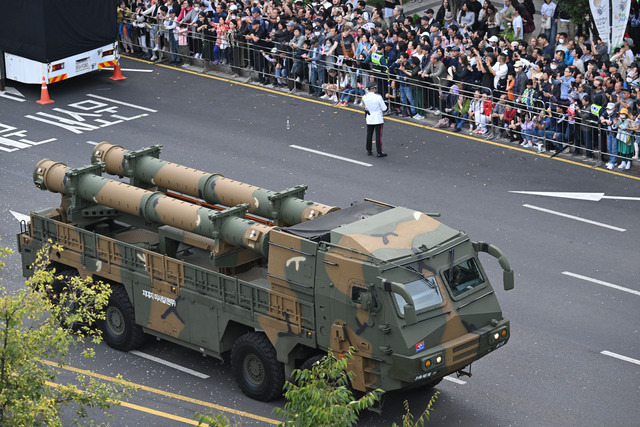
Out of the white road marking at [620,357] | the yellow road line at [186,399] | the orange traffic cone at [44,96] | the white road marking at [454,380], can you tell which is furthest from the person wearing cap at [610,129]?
the orange traffic cone at [44,96]

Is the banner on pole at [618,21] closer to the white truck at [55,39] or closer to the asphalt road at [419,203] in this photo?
the asphalt road at [419,203]

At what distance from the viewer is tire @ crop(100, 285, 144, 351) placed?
19.4 metres

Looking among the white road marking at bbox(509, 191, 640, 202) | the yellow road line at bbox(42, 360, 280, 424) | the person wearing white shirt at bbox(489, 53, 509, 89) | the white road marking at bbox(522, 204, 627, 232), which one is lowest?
the yellow road line at bbox(42, 360, 280, 424)

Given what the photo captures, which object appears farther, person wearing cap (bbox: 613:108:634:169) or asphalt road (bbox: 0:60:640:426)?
person wearing cap (bbox: 613:108:634:169)

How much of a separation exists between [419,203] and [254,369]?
27.8ft

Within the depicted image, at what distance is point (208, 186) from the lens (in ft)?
64.4

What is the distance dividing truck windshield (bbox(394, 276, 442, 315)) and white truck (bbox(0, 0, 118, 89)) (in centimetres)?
1783

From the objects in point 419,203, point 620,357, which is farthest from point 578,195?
point 620,357

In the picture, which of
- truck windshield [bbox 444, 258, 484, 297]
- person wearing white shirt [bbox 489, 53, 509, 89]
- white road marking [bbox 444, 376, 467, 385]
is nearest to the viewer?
truck windshield [bbox 444, 258, 484, 297]

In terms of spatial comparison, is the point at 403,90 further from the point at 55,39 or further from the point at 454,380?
the point at 454,380

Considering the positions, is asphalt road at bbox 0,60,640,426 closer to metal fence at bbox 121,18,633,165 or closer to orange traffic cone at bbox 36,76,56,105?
orange traffic cone at bbox 36,76,56,105

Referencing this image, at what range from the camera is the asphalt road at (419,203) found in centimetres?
1817

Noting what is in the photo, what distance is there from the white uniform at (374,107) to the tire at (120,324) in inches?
394

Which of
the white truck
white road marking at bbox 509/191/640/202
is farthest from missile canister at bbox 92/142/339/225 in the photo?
the white truck
